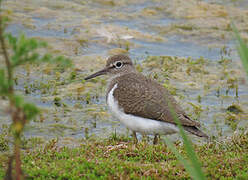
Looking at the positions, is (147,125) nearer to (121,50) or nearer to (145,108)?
(145,108)

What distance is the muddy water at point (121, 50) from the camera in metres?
7.94

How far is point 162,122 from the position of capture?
6137 mm

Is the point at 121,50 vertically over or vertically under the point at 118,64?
under

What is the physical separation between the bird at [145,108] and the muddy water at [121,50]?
1110 millimetres

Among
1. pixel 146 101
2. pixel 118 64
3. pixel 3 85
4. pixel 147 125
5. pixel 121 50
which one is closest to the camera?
pixel 3 85

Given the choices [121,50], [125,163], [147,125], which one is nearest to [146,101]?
[147,125]

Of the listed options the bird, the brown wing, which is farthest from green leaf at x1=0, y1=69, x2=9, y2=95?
the brown wing

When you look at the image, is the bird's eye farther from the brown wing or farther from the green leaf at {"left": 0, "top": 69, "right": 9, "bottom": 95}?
the green leaf at {"left": 0, "top": 69, "right": 9, "bottom": 95}

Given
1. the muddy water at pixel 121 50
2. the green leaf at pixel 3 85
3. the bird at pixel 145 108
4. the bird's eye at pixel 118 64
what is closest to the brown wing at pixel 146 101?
the bird at pixel 145 108

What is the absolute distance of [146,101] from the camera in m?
6.30

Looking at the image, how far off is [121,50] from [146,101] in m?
4.14

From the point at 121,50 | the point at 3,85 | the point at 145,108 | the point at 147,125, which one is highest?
the point at 3,85

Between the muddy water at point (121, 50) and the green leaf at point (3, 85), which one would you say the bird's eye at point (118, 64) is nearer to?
the muddy water at point (121, 50)

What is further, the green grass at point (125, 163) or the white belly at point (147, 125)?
the white belly at point (147, 125)
